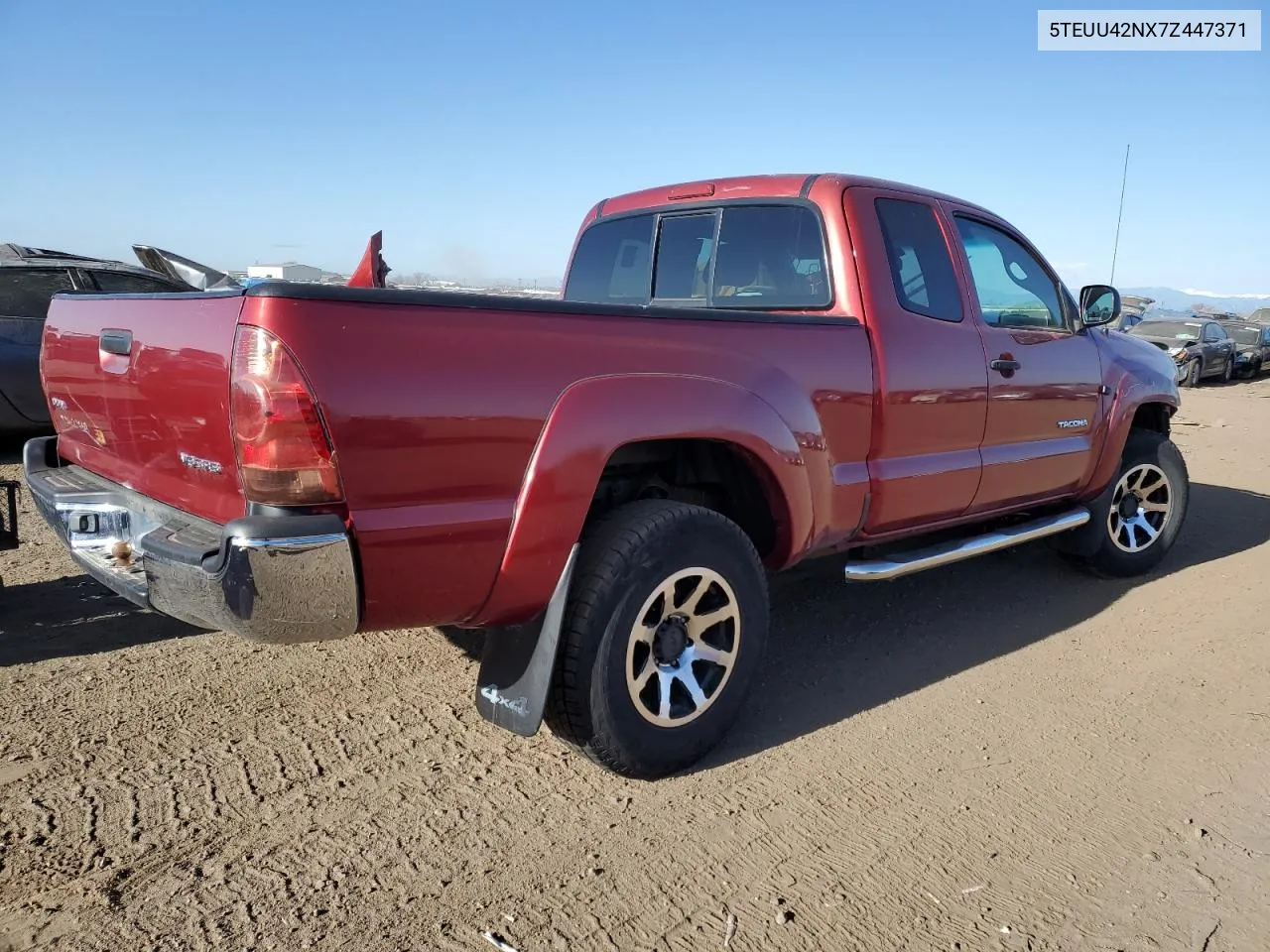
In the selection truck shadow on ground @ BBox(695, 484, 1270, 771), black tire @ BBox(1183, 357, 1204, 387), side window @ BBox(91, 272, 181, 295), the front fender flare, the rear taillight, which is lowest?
black tire @ BBox(1183, 357, 1204, 387)

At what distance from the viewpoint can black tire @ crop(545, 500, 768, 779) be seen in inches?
106

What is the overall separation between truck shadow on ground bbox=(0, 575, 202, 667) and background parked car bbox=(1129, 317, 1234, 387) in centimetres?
2113

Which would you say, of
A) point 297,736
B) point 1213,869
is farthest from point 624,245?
point 1213,869

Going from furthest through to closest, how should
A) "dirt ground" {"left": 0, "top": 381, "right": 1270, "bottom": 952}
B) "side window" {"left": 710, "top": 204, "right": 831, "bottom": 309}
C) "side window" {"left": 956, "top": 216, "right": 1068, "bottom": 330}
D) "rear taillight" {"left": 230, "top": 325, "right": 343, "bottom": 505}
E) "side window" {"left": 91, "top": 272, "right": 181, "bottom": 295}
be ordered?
"side window" {"left": 91, "top": 272, "right": 181, "bottom": 295} < "side window" {"left": 956, "top": 216, "right": 1068, "bottom": 330} < "side window" {"left": 710, "top": 204, "right": 831, "bottom": 309} < "dirt ground" {"left": 0, "top": 381, "right": 1270, "bottom": 952} < "rear taillight" {"left": 230, "top": 325, "right": 343, "bottom": 505}

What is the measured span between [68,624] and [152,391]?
→ 1940mm

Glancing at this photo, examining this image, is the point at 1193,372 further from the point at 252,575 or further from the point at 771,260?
the point at 252,575

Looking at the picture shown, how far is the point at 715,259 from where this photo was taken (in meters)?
3.98

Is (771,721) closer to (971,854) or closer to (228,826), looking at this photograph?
(971,854)

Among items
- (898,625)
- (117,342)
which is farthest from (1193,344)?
(117,342)

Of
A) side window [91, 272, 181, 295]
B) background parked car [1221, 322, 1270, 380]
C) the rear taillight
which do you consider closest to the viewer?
the rear taillight

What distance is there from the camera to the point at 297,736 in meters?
3.09

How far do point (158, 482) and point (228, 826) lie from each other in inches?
39.7

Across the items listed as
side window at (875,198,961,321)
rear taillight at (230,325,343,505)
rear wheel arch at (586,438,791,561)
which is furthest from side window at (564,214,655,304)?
rear taillight at (230,325,343,505)

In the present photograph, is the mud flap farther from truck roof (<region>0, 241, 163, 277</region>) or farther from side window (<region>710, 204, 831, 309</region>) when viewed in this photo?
truck roof (<region>0, 241, 163, 277</region>)
